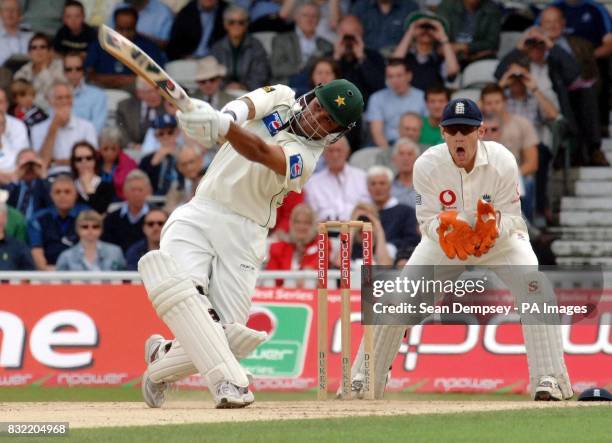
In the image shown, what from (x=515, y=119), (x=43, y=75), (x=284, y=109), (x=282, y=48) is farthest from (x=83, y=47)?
(x=284, y=109)

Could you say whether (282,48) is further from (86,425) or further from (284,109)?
(86,425)

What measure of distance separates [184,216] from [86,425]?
1.70 metres

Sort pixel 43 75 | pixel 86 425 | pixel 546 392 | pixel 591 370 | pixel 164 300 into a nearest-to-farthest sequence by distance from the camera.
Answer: pixel 86 425 < pixel 164 300 < pixel 546 392 < pixel 591 370 < pixel 43 75

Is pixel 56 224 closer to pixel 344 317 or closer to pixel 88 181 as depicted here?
pixel 88 181

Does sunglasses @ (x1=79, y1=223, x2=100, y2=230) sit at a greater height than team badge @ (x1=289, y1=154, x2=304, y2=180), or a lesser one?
greater

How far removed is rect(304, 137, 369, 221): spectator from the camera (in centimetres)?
1480

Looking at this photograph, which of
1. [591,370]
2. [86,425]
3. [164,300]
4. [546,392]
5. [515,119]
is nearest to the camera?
[86,425]

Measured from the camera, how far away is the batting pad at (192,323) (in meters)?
8.79

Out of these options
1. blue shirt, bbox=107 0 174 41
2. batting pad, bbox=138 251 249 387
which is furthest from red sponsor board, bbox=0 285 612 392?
blue shirt, bbox=107 0 174 41

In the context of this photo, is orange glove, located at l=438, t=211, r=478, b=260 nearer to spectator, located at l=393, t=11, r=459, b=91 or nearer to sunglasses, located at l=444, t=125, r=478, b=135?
sunglasses, located at l=444, t=125, r=478, b=135

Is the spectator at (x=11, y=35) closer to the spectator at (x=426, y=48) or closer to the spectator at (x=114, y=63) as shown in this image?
the spectator at (x=114, y=63)

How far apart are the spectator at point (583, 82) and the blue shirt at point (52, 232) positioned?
5612mm

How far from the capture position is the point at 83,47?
17.1 m

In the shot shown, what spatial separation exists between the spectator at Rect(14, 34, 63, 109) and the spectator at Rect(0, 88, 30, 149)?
74cm
